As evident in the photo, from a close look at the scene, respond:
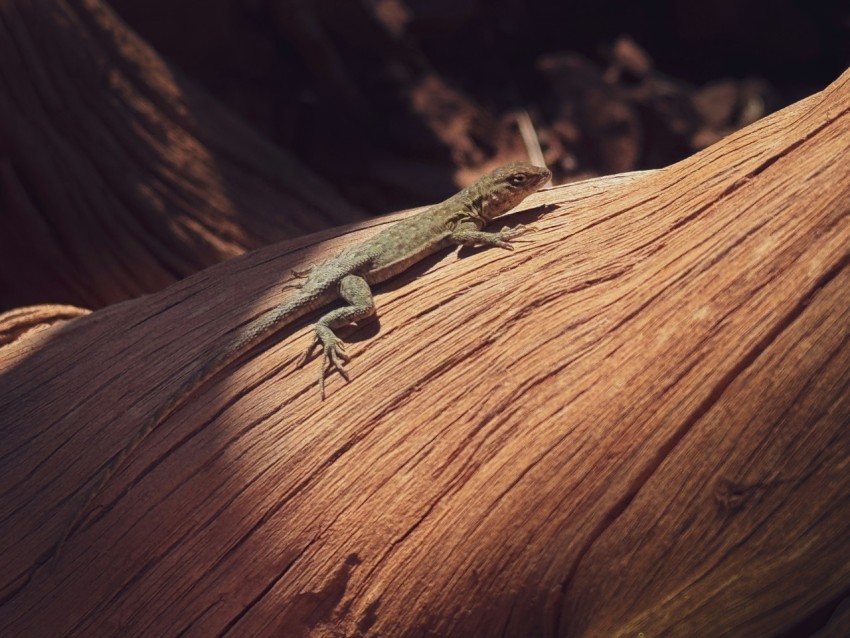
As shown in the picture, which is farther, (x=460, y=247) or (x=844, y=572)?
(x=460, y=247)

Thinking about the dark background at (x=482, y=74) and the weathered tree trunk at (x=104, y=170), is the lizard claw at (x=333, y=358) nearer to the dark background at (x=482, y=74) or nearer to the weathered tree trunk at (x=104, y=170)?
the weathered tree trunk at (x=104, y=170)

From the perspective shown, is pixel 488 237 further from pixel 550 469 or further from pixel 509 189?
pixel 550 469

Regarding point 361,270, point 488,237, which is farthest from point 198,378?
point 488,237

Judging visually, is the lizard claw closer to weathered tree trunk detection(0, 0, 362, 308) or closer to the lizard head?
the lizard head

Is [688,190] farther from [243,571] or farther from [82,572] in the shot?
[82,572]

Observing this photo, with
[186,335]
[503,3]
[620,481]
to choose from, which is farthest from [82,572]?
[503,3]

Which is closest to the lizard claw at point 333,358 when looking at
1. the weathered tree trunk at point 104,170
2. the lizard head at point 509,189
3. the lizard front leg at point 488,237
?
the lizard front leg at point 488,237

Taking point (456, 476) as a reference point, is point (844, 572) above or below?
below
